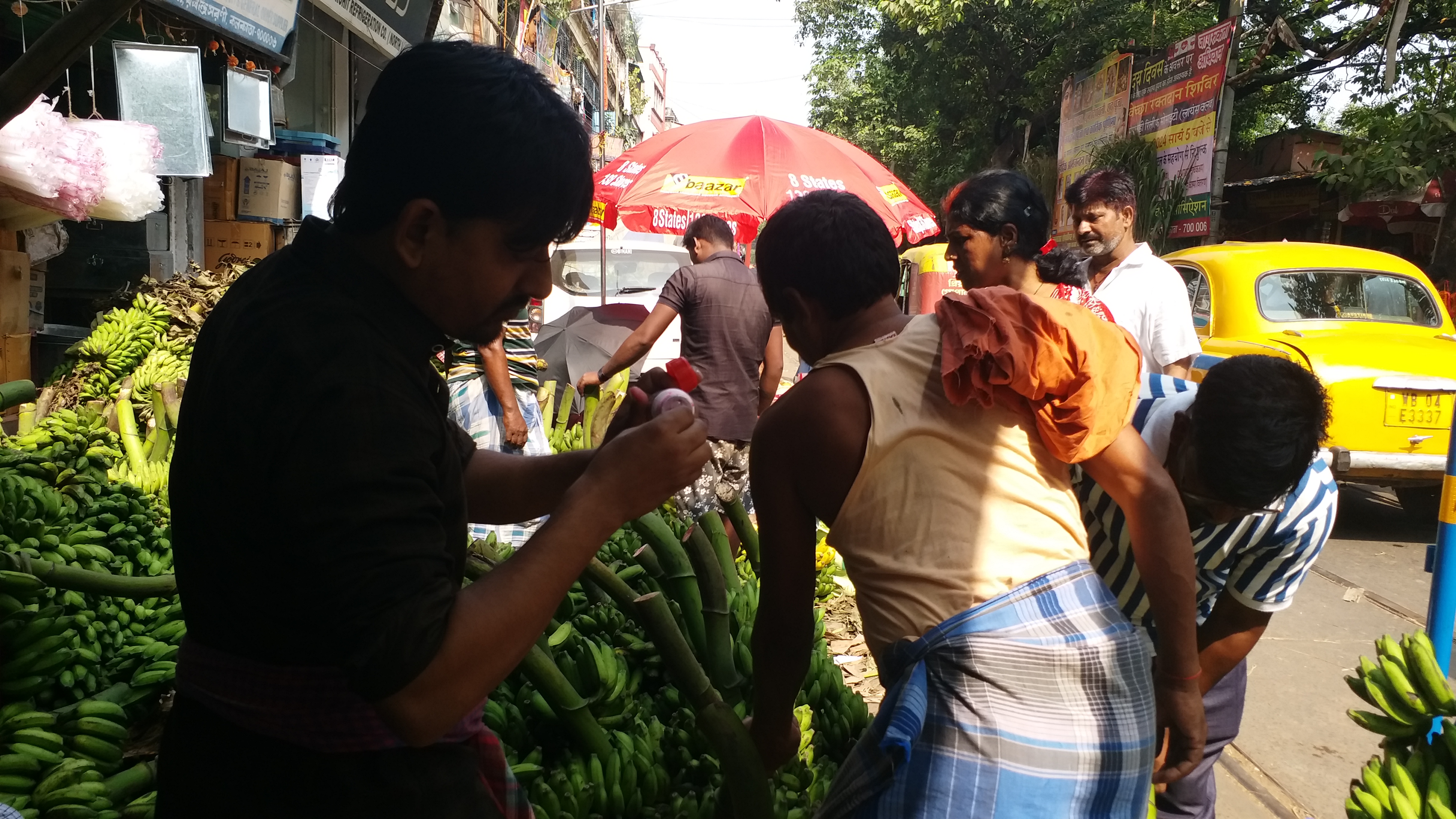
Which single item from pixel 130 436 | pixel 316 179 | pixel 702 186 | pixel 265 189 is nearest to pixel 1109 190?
pixel 702 186

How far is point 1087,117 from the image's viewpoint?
17.3 metres

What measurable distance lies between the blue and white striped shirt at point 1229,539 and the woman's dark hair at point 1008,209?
126 cm

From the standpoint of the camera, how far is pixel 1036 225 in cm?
336

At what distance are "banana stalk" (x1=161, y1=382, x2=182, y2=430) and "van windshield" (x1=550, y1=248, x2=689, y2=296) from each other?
6088 mm

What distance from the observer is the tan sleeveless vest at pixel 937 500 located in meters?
1.60

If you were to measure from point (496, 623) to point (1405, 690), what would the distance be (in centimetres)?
200

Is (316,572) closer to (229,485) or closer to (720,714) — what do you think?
(229,485)

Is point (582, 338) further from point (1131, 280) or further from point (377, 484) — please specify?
point (377, 484)

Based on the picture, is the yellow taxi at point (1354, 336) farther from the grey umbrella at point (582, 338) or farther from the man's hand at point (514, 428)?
the grey umbrella at point (582, 338)

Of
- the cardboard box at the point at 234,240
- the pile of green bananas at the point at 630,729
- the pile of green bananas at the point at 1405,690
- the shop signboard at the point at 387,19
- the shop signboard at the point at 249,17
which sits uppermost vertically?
the shop signboard at the point at 387,19

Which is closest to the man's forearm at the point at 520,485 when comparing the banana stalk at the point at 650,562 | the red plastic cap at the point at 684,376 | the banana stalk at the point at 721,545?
the red plastic cap at the point at 684,376

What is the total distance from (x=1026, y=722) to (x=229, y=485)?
3.83 ft

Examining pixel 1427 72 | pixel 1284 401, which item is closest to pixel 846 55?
pixel 1427 72

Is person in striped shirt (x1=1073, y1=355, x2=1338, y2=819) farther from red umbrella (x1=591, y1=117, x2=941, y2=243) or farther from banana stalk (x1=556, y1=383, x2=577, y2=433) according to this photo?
red umbrella (x1=591, y1=117, x2=941, y2=243)
